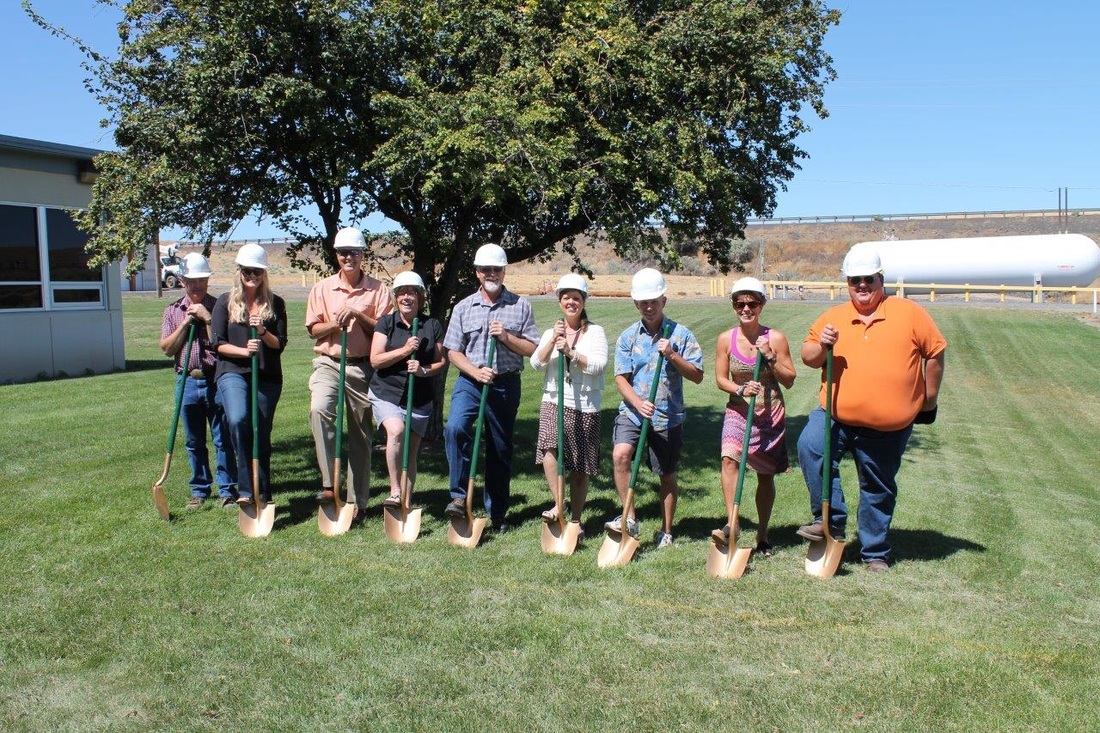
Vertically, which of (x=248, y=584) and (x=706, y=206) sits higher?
(x=706, y=206)

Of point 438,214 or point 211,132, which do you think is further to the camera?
point 438,214

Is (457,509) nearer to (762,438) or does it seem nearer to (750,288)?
(762,438)

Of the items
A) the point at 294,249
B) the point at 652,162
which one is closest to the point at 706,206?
the point at 652,162

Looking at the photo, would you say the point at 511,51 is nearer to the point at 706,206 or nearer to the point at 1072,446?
the point at 706,206

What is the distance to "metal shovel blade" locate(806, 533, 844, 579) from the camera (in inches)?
245

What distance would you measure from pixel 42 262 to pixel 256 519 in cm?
1210

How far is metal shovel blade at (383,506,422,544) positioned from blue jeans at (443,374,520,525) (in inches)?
13.5

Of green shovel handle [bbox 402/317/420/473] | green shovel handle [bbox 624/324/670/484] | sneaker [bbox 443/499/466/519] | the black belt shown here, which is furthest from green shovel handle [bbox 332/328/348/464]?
green shovel handle [bbox 624/324/670/484]

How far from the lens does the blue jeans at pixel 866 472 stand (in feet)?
20.8

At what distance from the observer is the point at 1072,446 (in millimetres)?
12375

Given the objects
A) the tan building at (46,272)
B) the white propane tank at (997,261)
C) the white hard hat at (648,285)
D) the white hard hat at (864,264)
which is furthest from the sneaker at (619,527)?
the white propane tank at (997,261)

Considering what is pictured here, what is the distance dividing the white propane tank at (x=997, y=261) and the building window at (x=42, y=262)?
31.4 meters

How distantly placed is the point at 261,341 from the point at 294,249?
9.38ft

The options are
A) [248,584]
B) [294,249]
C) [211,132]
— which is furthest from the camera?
[294,249]
